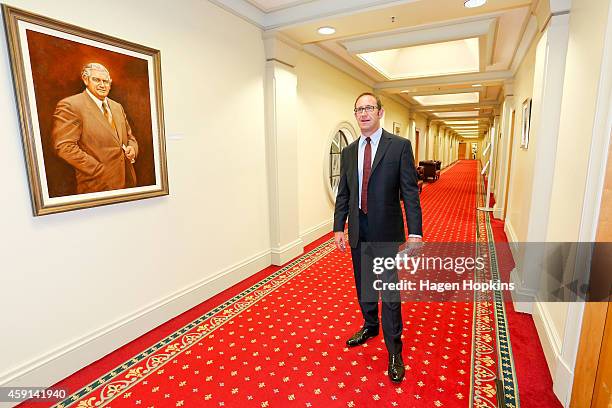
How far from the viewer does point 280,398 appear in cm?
203

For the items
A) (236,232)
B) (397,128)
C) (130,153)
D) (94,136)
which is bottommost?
(236,232)

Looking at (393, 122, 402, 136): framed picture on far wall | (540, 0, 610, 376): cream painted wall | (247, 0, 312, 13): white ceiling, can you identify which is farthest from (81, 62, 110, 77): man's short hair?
(393, 122, 402, 136): framed picture on far wall

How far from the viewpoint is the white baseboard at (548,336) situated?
2143 millimetres

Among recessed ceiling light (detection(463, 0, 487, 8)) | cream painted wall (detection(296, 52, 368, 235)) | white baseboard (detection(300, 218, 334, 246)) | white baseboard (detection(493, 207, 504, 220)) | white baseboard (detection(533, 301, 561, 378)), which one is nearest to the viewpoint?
white baseboard (detection(533, 301, 561, 378))

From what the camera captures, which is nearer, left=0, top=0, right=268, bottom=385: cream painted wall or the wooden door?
the wooden door

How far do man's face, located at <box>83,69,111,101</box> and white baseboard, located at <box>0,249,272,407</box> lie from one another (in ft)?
5.52

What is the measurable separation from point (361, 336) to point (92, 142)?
2.40 meters

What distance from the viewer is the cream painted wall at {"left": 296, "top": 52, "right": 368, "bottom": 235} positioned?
4898 millimetres

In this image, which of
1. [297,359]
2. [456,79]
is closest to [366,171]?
[297,359]

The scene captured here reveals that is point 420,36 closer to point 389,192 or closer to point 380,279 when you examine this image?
point 389,192

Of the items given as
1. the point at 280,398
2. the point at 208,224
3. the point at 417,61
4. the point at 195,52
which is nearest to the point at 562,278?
the point at 280,398

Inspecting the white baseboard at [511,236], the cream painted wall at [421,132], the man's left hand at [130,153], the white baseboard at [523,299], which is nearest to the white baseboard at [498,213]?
the white baseboard at [511,236]

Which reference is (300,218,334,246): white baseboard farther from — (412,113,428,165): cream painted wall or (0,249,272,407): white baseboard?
(412,113,428,165): cream painted wall

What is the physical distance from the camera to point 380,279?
223cm
